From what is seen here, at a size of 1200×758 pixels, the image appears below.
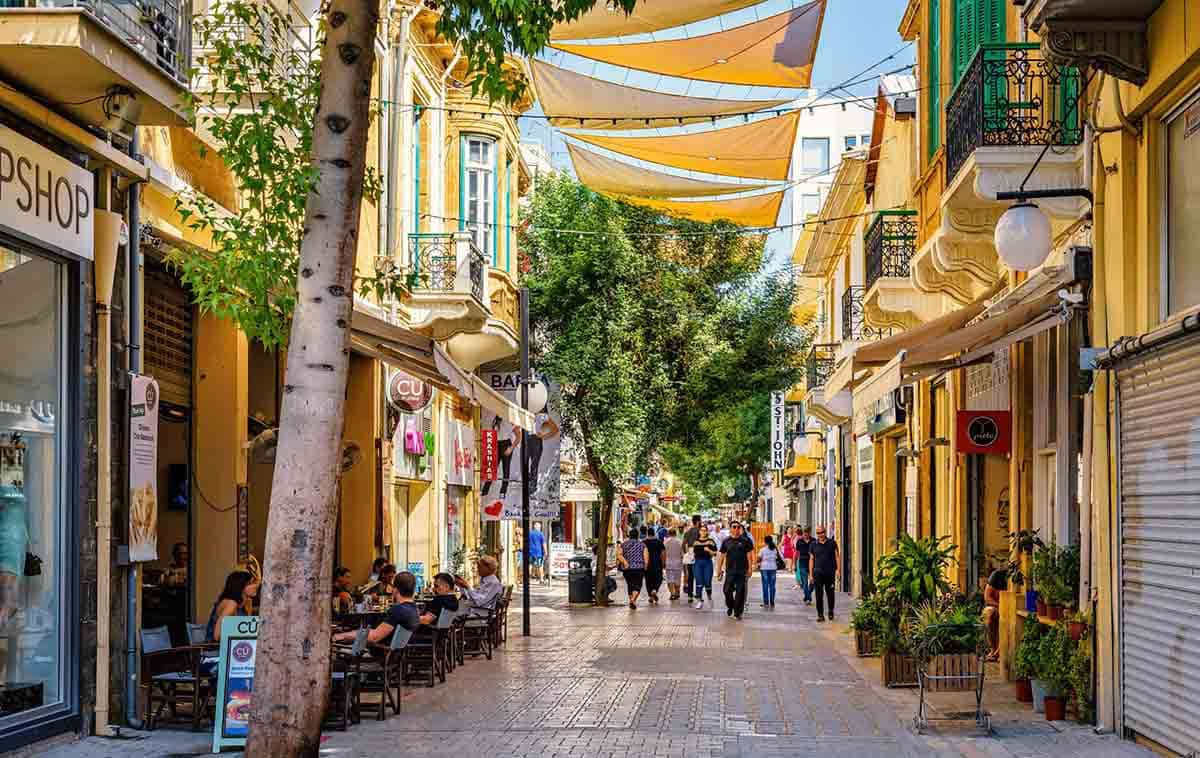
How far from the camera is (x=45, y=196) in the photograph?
11359 mm

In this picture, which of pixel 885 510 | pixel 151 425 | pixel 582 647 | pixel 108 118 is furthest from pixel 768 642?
pixel 108 118

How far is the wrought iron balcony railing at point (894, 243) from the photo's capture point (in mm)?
24156

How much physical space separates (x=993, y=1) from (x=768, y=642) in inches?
366

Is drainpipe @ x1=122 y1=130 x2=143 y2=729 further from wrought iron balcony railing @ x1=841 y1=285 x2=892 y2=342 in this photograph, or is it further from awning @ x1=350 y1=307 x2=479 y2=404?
wrought iron balcony railing @ x1=841 y1=285 x2=892 y2=342

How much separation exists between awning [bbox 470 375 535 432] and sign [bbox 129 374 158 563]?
466 cm

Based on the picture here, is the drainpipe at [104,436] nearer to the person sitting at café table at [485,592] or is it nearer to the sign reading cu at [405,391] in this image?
the person sitting at café table at [485,592]

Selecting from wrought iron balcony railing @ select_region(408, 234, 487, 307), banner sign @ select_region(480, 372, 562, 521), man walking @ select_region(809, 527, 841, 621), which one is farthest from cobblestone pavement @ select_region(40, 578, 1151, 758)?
man walking @ select_region(809, 527, 841, 621)

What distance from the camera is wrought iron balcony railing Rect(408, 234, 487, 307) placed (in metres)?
24.6

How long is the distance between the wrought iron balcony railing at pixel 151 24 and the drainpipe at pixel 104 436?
1035 mm

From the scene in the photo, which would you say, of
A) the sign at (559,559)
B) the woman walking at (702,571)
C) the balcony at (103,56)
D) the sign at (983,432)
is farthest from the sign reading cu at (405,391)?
the sign at (559,559)

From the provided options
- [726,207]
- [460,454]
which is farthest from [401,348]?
[460,454]

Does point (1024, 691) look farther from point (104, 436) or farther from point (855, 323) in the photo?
point (855, 323)

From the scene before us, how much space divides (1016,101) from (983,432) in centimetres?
416

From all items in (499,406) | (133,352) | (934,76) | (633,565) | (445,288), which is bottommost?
(633,565)
